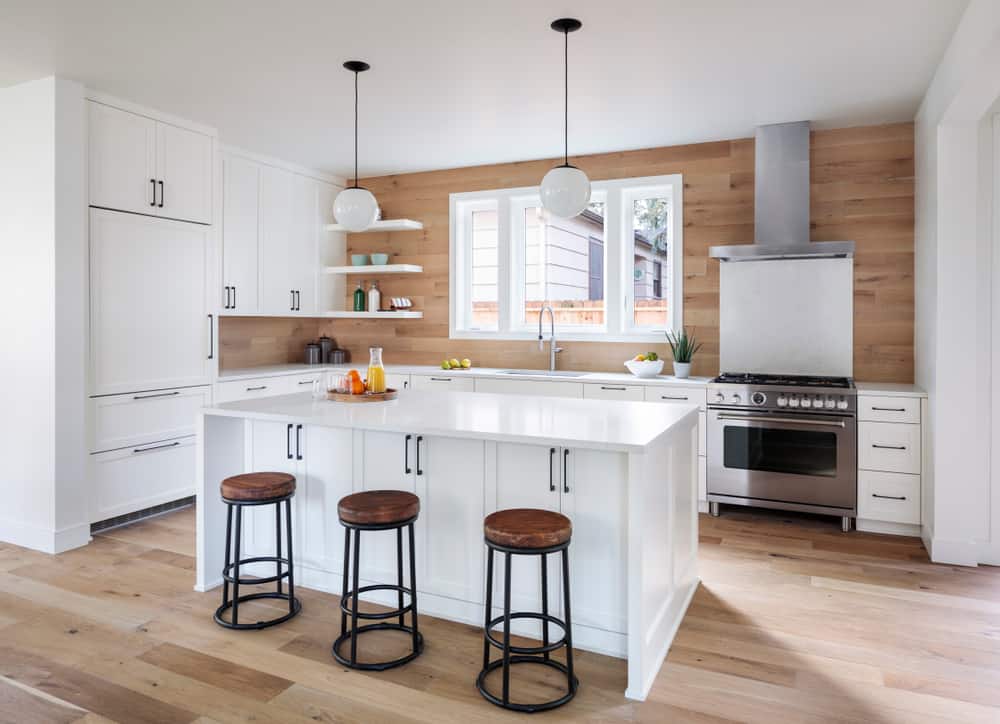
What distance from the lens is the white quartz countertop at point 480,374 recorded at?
188 inches

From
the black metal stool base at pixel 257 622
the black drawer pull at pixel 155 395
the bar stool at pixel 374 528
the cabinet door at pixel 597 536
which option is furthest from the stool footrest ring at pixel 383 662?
the black drawer pull at pixel 155 395

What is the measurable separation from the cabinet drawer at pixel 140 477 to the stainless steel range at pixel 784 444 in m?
3.48

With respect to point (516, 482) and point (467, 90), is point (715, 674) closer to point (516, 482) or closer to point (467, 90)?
point (516, 482)

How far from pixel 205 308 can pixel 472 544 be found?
2.90 m

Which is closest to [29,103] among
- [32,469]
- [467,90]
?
[32,469]

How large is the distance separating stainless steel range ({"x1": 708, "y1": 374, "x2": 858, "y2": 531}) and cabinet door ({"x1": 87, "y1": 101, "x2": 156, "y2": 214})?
3.79 meters

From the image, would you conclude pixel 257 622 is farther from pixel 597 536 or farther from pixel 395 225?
pixel 395 225

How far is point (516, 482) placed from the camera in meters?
2.80

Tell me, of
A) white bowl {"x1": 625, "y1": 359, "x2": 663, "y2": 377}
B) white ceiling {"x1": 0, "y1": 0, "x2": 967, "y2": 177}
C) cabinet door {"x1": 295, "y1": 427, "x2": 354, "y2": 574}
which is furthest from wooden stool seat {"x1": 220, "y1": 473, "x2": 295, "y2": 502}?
white bowl {"x1": 625, "y1": 359, "x2": 663, "y2": 377}

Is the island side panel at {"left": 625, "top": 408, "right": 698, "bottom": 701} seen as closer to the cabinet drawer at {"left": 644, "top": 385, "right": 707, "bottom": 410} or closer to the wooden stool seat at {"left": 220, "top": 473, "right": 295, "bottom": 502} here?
the cabinet drawer at {"left": 644, "top": 385, "right": 707, "bottom": 410}

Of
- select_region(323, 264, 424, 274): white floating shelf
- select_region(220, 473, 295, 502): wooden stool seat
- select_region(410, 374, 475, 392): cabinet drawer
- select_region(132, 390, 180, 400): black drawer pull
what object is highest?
select_region(323, 264, 424, 274): white floating shelf

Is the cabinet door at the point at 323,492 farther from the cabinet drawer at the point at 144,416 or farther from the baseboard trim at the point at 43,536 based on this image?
the baseboard trim at the point at 43,536

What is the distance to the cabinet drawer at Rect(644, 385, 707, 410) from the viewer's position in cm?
458

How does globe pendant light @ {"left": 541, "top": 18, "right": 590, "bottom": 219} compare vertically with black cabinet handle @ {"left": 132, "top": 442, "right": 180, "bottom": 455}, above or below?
above
